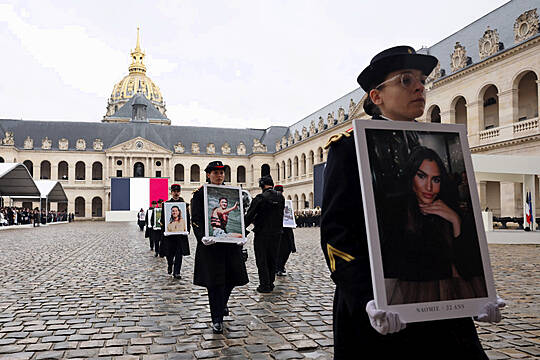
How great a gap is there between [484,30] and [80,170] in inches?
2354

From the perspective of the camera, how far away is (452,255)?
7.27 ft

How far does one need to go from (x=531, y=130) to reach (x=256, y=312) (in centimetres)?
2367

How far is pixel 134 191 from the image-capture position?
61.9 metres

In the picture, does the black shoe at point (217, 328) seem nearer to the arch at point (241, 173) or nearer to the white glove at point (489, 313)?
the white glove at point (489, 313)

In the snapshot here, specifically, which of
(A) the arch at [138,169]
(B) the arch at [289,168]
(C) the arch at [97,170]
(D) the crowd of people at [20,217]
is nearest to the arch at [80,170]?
(C) the arch at [97,170]

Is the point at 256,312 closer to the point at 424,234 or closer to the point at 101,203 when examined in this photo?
the point at 424,234

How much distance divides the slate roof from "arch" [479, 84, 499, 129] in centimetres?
197

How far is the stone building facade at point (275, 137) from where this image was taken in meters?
28.5

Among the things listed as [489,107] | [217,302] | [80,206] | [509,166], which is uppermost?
[489,107]

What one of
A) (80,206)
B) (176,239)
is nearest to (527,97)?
(176,239)

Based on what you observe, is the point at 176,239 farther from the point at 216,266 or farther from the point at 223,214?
the point at 216,266

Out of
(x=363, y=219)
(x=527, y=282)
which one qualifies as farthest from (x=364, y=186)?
(x=527, y=282)

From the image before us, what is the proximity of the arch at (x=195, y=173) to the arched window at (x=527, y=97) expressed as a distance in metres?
54.8

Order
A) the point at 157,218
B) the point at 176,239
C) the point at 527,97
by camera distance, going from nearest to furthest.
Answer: the point at 176,239
the point at 157,218
the point at 527,97
